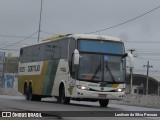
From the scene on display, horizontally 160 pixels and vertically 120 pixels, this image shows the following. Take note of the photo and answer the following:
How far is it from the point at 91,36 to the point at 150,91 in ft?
253

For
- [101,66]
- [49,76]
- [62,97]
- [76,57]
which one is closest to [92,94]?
[101,66]

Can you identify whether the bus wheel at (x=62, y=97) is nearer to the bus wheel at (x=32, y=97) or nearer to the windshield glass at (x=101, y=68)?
the windshield glass at (x=101, y=68)

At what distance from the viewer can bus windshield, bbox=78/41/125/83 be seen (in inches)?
969

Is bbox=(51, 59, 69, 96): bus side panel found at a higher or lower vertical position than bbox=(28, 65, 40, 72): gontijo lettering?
lower

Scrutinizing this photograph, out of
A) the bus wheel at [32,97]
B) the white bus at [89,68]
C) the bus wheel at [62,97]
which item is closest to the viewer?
the white bus at [89,68]

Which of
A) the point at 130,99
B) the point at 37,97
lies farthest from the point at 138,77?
the point at 37,97

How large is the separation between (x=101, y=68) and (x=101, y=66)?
0.10 metres

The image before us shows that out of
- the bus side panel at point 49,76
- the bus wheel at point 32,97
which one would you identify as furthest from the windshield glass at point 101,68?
the bus wheel at point 32,97

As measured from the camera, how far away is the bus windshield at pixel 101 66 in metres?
24.6

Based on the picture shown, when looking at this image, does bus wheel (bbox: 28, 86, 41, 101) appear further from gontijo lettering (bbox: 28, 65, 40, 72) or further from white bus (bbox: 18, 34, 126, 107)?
white bus (bbox: 18, 34, 126, 107)

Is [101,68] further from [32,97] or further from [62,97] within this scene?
[32,97]

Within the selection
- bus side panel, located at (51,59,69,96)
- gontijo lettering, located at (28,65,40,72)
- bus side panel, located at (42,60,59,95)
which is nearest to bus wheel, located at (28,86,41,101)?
gontijo lettering, located at (28,65,40,72)

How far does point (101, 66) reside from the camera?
2477 centimetres

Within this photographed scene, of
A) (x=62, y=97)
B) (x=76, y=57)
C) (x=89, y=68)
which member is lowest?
(x=62, y=97)
